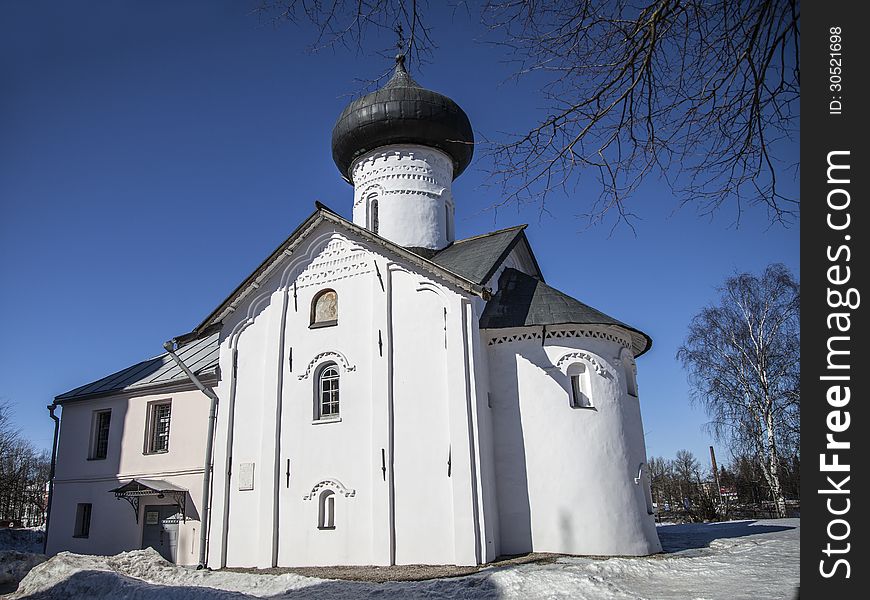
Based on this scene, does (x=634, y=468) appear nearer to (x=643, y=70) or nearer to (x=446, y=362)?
(x=446, y=362)

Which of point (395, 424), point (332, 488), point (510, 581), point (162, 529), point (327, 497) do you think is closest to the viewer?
point (510, 581)

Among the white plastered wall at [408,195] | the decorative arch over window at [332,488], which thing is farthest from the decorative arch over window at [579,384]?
the white plastered wall at [408,195]

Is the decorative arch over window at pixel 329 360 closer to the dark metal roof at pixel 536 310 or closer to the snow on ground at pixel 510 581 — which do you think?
the dark metal roof at pixel 536 310

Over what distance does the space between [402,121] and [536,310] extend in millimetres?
5901

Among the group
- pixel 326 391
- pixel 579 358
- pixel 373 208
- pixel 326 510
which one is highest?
pixel 373 208

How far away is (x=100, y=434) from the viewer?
16953 mm

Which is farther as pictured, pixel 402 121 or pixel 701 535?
pixel 402 121

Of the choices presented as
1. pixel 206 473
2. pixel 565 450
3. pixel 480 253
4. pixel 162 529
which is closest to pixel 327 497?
pixel 206 473

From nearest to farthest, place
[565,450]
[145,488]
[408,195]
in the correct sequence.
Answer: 1. [565,450]
2. [145,488]
3. [408,195]

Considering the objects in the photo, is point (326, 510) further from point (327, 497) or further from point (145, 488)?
point (145, 488)

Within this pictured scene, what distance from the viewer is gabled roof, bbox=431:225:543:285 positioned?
1327 cm

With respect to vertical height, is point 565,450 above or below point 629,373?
below

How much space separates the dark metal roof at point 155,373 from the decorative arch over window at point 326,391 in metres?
3.64

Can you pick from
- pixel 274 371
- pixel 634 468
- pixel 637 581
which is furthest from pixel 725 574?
pixel 274 371
